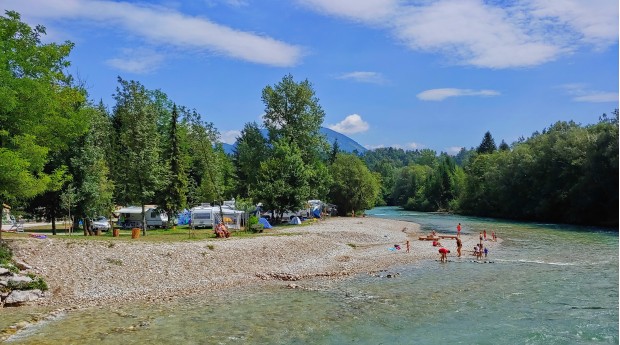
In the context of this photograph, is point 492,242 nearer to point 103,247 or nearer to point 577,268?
point 577,268

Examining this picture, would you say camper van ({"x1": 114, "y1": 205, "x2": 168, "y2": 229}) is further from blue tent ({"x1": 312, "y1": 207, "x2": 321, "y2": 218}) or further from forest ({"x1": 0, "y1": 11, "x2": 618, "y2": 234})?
blue tent ({"x1": 312, "y1": 207, "x2": 321, "y2": 218})

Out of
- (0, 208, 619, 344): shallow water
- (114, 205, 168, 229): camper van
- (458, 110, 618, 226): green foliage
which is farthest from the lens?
(458, 110, 618, 226): green foliage

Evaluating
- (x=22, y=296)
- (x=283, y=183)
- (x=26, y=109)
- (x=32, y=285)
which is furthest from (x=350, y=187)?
(x=22, y=296)

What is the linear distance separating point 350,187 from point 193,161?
2656 cm

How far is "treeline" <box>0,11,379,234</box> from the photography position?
2241 centimetres

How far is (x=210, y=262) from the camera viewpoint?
2662 cm

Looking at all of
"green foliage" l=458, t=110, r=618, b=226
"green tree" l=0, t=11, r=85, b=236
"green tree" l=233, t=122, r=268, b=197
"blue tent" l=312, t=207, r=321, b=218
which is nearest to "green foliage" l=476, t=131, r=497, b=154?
"green foliage" l=458, t=110, r=618, b=226

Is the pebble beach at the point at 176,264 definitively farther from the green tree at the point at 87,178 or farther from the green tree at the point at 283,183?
the green tree at the point at 283,183

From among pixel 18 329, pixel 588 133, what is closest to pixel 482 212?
pixel 588 133

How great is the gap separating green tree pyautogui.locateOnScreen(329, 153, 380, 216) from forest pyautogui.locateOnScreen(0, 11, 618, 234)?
179mm

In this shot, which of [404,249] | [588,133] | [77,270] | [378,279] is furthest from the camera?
[588,133]

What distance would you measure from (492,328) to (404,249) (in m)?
20.6

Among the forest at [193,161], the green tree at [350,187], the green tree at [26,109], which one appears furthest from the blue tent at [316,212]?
the green tree at [26,109]

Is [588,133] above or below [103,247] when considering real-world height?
above
